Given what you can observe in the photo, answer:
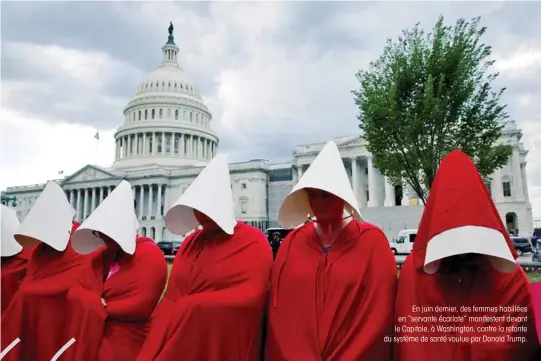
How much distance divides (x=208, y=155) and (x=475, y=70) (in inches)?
2748

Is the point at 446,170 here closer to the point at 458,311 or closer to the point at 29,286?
the point at 458,311

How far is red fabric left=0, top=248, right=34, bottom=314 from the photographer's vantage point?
5.22 m

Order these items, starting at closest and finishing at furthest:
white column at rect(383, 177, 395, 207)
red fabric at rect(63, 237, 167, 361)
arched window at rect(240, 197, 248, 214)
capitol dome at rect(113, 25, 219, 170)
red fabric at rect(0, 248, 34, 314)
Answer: red fabric at rect(63, 237, 167, 361) → red fabric at rect(0, 248, 34, 314) → white column at rect(383, 177, 395, 207) → arched window at rect(240, 197, 248, 214) → capitol dome at rect(113, 25, 219, 170)

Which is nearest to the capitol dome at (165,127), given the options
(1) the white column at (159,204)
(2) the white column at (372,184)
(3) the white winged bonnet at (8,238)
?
(1) the white column at (159,204)

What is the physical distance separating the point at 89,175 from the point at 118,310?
77.8 meters

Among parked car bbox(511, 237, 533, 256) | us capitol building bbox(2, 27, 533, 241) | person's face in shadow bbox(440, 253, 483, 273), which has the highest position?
us capitol building bbox(2, 27, 533, 241)

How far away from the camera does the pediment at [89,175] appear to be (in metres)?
74.2

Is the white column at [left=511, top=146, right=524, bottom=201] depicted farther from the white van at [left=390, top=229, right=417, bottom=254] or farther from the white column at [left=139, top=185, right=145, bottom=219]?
the white column at [left=139, top=185, right=145, bottom=219]

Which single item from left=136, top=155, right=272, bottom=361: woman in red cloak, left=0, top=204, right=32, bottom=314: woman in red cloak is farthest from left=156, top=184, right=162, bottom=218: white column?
left=136, top=155, right=272, bottom=361: woman in red cloak

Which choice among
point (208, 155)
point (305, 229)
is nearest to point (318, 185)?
point (305, 229)

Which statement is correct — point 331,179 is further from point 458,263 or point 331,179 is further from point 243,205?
point 243,205

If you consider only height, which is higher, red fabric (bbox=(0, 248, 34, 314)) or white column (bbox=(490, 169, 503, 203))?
white column (bbox=(490, 169, 503, 203))

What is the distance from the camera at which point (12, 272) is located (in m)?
5.34

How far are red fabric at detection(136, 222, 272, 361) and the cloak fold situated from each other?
1516mm
